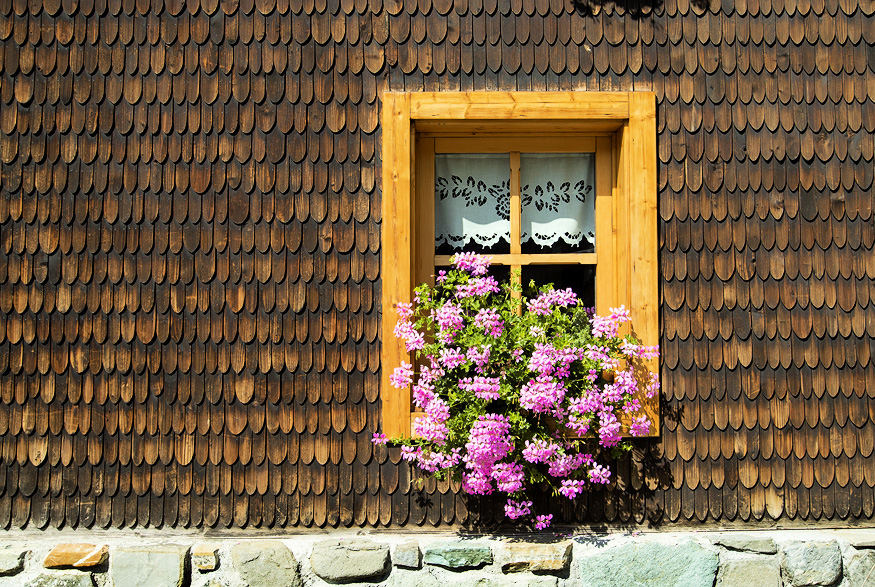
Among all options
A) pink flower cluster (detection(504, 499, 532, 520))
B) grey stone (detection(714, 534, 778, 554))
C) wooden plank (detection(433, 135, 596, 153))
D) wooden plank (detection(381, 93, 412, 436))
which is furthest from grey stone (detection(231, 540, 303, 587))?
wooden plank (detection(433, 135, 596, 153))

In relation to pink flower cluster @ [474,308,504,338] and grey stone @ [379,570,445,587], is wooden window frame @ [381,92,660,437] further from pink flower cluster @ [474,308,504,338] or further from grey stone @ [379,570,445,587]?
grey stone @ [379,570,445,587]

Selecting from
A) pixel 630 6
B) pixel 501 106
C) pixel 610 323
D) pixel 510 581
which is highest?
pixel 630 6

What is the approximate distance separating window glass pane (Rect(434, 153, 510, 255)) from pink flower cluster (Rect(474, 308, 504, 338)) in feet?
1.89

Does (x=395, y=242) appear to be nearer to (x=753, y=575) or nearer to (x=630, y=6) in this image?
(x=630, y=6)

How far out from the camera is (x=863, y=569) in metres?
3.22

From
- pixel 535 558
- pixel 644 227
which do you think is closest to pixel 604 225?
pixel 644 227

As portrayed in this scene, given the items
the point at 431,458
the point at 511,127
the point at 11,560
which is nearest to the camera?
the point at 431,458

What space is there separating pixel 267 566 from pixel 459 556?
92 cm

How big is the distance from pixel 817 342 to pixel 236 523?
10.1 ft

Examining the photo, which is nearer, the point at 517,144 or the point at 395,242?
the point at 395,242

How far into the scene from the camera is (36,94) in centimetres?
343

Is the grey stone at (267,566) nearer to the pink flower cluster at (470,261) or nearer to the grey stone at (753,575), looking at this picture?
the pink flower cluster at (470,261)

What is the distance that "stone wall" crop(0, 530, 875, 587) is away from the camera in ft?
10.4

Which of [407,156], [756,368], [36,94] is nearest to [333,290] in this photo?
[407,156]
